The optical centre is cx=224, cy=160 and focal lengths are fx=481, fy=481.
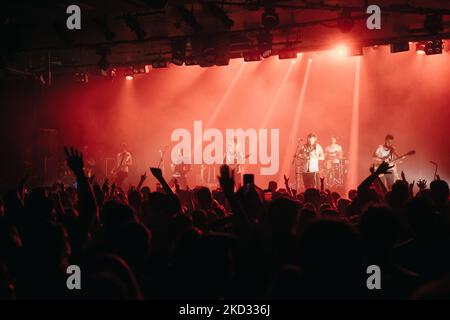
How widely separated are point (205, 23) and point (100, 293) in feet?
43.2

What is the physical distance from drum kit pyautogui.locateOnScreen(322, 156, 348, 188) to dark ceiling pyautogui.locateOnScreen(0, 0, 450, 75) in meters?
4.74

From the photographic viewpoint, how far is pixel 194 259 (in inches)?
96.4

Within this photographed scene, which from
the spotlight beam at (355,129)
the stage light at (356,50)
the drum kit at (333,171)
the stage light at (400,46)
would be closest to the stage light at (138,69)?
the stage light at (356,50)

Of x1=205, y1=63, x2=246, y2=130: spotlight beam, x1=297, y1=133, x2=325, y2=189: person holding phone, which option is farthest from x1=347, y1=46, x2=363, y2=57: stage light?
x1=205, y1=63, x2=246, y2=130: spotlight beam

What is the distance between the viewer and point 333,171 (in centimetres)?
1839

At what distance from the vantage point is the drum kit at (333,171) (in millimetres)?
18297

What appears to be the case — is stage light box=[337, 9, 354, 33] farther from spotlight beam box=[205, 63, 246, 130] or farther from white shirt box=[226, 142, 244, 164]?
spotlight beam box=[205, 63, 246, 130]

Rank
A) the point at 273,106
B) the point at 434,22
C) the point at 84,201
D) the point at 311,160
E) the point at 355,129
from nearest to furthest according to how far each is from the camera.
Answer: the point at 84,201 → the point at 434,22 → the point at 311,160 → the point at 355,129 → the point at 273,106

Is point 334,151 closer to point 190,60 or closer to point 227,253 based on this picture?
point 190,60

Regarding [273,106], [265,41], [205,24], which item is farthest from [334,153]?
[205,24]

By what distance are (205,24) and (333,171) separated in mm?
7662

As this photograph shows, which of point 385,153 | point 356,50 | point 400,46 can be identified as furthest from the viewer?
point 385,153

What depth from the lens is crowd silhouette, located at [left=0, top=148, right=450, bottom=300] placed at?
221 centimetres
